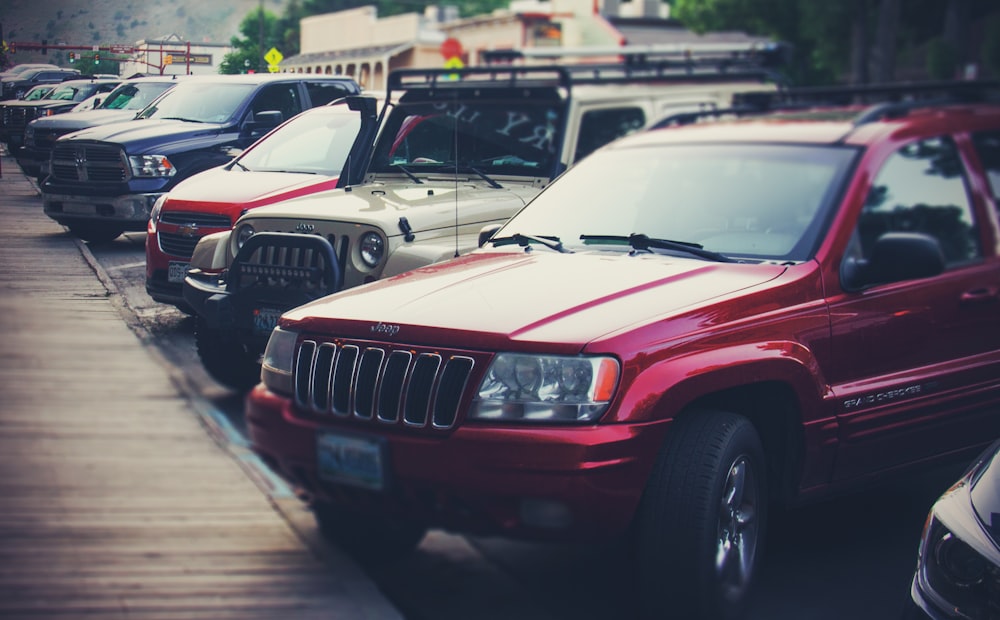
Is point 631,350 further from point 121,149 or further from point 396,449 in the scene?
point 121,149

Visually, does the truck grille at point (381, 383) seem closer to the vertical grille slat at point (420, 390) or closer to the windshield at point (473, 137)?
the vertical grille slat at point (420, 390)

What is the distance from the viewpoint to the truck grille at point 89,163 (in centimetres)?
406

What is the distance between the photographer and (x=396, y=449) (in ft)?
13.6

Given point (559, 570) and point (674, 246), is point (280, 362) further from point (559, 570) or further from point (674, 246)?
point (674, 246)

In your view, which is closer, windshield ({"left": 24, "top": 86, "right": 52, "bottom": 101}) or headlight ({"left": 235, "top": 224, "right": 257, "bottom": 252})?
windshield ({"left": 24, "top": 86, "right": 52, "bottom": 101})

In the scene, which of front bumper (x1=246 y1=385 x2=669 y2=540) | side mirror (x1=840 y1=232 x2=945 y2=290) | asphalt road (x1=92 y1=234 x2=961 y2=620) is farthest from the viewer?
side mirror (x1=840 y1=232 x2=945 y2=290)

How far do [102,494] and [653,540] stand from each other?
173cm

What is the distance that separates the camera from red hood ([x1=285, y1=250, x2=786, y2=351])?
4199mm

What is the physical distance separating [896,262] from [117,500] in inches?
115

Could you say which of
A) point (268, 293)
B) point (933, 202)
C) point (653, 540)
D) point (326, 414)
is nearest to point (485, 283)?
point (326, 414)

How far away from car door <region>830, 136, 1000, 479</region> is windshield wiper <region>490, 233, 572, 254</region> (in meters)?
1.15

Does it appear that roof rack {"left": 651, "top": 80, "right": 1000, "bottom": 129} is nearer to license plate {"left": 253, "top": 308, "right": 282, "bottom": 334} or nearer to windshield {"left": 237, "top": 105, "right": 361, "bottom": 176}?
windshield {"left": 237, "top": 105, "right": 361, "bottom": 176}

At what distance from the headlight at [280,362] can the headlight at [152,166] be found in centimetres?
68

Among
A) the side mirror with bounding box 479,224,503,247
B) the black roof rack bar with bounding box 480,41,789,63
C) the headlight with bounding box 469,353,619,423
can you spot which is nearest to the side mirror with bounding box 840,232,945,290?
the headlight with bounding box 469,353,619,423
